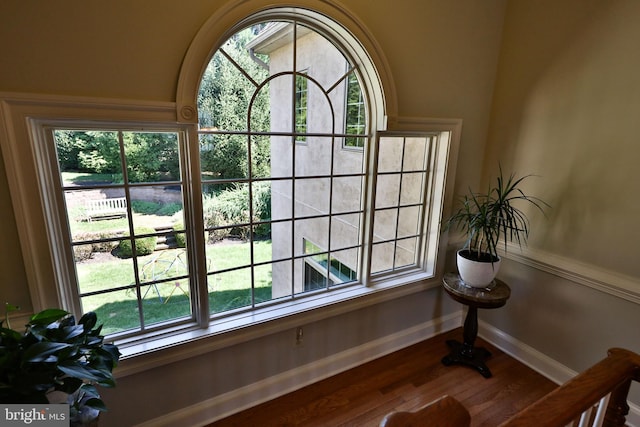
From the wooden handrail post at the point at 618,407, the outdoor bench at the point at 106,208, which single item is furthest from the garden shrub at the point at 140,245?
the wooden handrail post at the point at 618,407

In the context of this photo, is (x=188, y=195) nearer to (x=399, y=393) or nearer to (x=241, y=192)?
(x=241, y=192)

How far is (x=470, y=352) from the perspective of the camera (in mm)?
2475

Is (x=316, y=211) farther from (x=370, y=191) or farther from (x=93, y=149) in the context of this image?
(x=93, y=149)

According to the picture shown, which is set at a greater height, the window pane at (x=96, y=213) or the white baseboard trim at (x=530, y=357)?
the window pane at (x=96, y=213)

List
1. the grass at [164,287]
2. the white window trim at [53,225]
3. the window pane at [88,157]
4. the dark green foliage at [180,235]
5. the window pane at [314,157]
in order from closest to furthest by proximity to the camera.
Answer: the white window trim at [53,225] → the window pane at [88,157] → the grass at [164,287] → the dark green foliage at [180,235] → the window pane at [314,157]

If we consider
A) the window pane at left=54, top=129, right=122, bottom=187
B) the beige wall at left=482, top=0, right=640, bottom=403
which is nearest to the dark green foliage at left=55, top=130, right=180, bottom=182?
the window pane at left=54, top=129, right=122, bottom=187

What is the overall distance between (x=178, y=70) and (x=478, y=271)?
2.15m

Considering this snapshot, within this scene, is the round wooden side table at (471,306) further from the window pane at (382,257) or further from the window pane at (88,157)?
the window pane at (88,157)

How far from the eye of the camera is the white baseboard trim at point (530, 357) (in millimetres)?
2250

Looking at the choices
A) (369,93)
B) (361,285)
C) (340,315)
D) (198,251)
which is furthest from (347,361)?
(369,93)

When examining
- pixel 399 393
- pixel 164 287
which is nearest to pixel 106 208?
pixel 164 287

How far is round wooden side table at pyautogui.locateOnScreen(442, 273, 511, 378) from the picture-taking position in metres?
2.19

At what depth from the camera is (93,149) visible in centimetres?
149

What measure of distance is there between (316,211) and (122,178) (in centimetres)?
127
